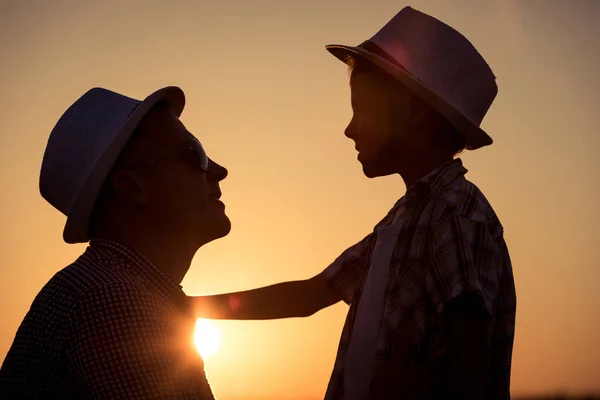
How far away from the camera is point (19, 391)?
367cm

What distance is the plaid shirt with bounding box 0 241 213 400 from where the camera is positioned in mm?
3445

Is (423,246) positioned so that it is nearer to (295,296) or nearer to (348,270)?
(348,270)

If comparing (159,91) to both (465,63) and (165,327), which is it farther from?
(465,63)

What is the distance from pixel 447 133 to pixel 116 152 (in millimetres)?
2266

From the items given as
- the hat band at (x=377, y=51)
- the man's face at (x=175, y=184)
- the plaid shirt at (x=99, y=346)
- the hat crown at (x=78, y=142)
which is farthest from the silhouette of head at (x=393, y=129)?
the plaid shirt at (x=99, y=346)

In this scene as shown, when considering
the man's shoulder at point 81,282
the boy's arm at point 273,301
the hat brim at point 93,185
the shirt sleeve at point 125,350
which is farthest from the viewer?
the boy's arm at point 273,301

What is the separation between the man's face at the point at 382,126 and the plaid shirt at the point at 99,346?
81.4 inches

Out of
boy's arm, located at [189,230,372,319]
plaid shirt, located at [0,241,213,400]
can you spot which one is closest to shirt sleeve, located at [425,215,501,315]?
boy's arm, located at [189,230,372,319]

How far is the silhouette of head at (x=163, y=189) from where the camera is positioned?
440cm

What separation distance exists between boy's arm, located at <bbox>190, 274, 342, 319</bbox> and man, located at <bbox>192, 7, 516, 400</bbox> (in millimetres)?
149

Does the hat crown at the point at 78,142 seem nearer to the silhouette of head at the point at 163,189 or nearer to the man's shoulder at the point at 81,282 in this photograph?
the silhouette of head at the point at 163,189

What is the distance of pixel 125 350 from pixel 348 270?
108 inches

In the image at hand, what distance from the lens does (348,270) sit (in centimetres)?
598

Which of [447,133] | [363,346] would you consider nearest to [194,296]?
[363,346]
